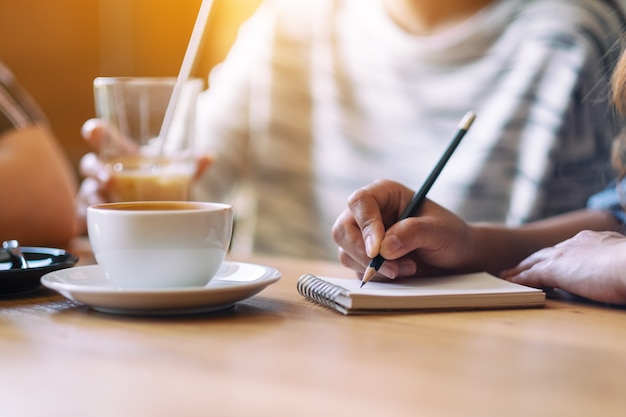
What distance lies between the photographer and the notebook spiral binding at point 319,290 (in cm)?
72

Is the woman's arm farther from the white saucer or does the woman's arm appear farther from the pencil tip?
the pencil tip

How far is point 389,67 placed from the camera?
168 centimetres

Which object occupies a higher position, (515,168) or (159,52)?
(159,52)

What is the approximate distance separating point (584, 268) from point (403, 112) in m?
0.89

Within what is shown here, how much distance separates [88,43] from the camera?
2.92 meters

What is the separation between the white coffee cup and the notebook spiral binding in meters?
0.10

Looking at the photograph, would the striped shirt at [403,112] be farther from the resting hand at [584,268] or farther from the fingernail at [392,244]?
the fingernail at [392,244]

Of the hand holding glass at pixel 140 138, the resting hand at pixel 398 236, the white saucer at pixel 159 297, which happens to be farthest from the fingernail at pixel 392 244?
the hand holding glass at pixel 140 138

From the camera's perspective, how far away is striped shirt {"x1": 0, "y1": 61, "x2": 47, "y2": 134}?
1244 mm

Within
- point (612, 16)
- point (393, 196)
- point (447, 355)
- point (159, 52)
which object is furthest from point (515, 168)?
point (159, 52)

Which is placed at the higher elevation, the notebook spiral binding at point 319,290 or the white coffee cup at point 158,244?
the white coffee cup at point 158,244

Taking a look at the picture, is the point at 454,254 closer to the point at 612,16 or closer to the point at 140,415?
the point at 140,415

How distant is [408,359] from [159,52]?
2.49 metres

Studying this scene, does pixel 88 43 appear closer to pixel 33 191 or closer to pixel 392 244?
pixel 33 191
